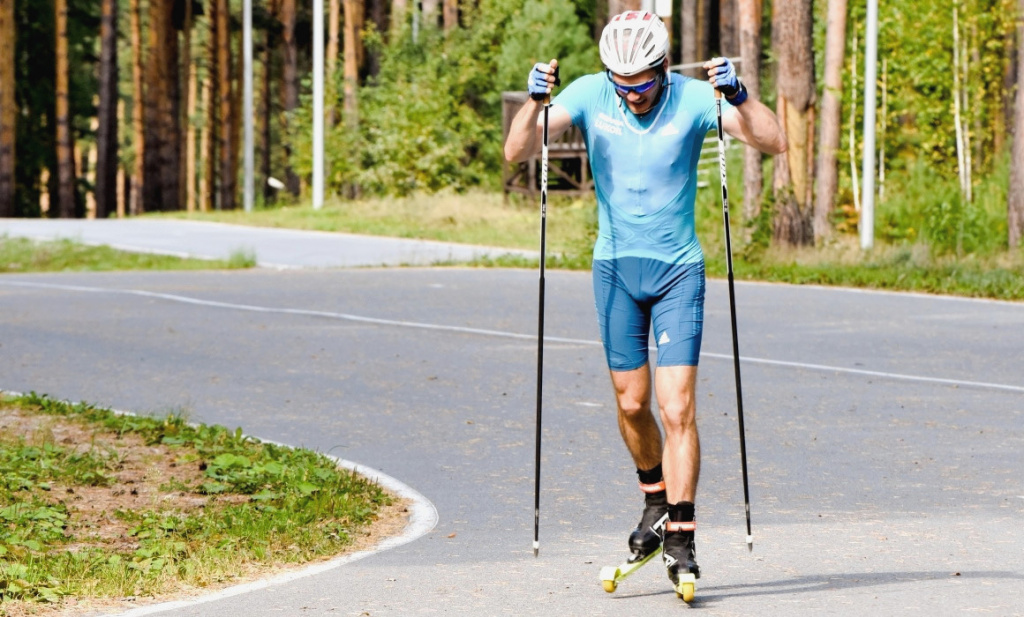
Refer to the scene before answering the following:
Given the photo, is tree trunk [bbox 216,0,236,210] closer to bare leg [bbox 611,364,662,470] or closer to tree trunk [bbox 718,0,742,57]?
tree trunk [bbox 718,0,742,57]

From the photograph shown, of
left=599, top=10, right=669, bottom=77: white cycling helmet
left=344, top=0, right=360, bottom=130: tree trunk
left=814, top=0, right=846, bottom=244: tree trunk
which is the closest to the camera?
left=599, top=10, right=669, bottom=77: white cycling helmet

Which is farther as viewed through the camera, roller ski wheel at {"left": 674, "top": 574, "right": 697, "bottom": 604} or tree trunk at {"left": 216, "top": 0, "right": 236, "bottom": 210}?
tree trunk at {"left": 216, "top": 0, "right": 236, "bottom": 210}

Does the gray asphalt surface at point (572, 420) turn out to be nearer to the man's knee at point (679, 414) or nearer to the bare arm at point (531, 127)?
the man's knee at point (679, 414)

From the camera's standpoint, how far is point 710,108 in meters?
6.48

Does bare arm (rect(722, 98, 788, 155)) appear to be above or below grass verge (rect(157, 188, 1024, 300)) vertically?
above

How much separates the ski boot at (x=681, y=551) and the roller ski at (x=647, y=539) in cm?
10

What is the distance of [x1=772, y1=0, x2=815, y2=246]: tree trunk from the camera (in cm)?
2456

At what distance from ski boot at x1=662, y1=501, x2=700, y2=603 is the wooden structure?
30.7m

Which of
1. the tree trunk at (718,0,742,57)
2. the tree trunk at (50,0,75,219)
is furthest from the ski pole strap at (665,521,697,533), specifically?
the tree trunk at (50,0,75,219)

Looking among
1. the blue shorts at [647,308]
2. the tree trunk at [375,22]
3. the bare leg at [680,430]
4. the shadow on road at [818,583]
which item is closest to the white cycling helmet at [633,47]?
the blue shorts at [647,308]

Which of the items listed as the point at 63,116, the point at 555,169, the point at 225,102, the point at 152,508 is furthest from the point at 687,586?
the point at 225,102

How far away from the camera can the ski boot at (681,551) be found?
6.18 meters

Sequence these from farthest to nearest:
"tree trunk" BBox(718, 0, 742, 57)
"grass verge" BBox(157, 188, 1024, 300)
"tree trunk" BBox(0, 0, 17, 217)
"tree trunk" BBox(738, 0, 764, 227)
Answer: "tree trunk" BBox(718, 0, 742, 57)
"tree trunk" BBox(0, 0, 17, 217)
"tree trunk" BBox(738, 0, 764, 227)
"grass verge" BBox(157, 188, 1024, 300)

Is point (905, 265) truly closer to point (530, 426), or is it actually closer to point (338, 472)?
point (530, 426)
